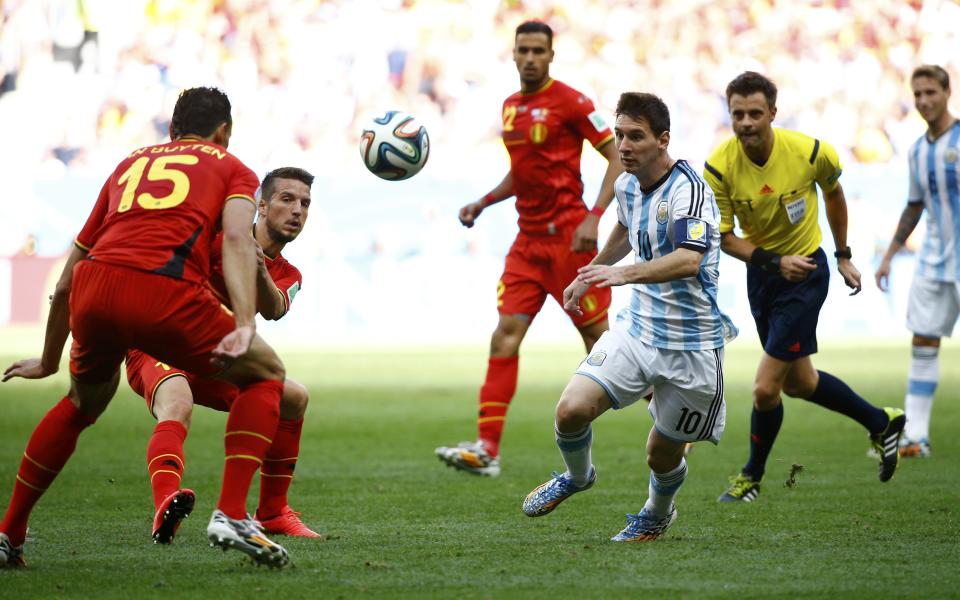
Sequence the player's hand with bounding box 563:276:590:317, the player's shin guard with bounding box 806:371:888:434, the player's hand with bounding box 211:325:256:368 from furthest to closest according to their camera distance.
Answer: the player's shin guard with bounding box 806:371:888:434
the player's hand with bounding box 563:276:590:317
the player's hand with bounding box 211:325:256:368

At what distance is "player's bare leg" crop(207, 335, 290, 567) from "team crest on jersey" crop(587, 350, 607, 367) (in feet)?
4.56

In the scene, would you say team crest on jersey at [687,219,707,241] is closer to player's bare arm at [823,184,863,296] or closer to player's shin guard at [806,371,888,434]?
player's bare arm at [823,184,863,296]

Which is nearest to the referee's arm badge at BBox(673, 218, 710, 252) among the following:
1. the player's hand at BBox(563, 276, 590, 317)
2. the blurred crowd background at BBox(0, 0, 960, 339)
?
the player's hand at BBox(563, 276, 590, 317)

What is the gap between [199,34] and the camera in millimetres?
25547

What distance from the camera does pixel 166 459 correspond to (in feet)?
17.2

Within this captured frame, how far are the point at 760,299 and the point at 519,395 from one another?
6416 millimetres

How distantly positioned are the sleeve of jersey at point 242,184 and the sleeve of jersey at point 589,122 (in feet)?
14.0

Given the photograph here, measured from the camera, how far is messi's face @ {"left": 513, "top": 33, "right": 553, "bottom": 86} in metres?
8.52

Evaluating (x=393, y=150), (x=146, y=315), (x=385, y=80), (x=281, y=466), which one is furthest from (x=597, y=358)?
(x=385, y=80)

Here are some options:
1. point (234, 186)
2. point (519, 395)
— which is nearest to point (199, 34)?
point (519, 395)

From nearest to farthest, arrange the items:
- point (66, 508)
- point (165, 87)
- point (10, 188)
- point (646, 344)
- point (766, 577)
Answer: point (766, 577) → point (646, 344) → point (66, 508) → point (10, 188) → point (165, 87)

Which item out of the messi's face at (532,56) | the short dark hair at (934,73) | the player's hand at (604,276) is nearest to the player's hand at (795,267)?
the player's hand at (604,276)

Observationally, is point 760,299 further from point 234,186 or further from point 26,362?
point 26,362

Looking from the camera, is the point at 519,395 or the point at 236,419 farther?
the point at 519,395
